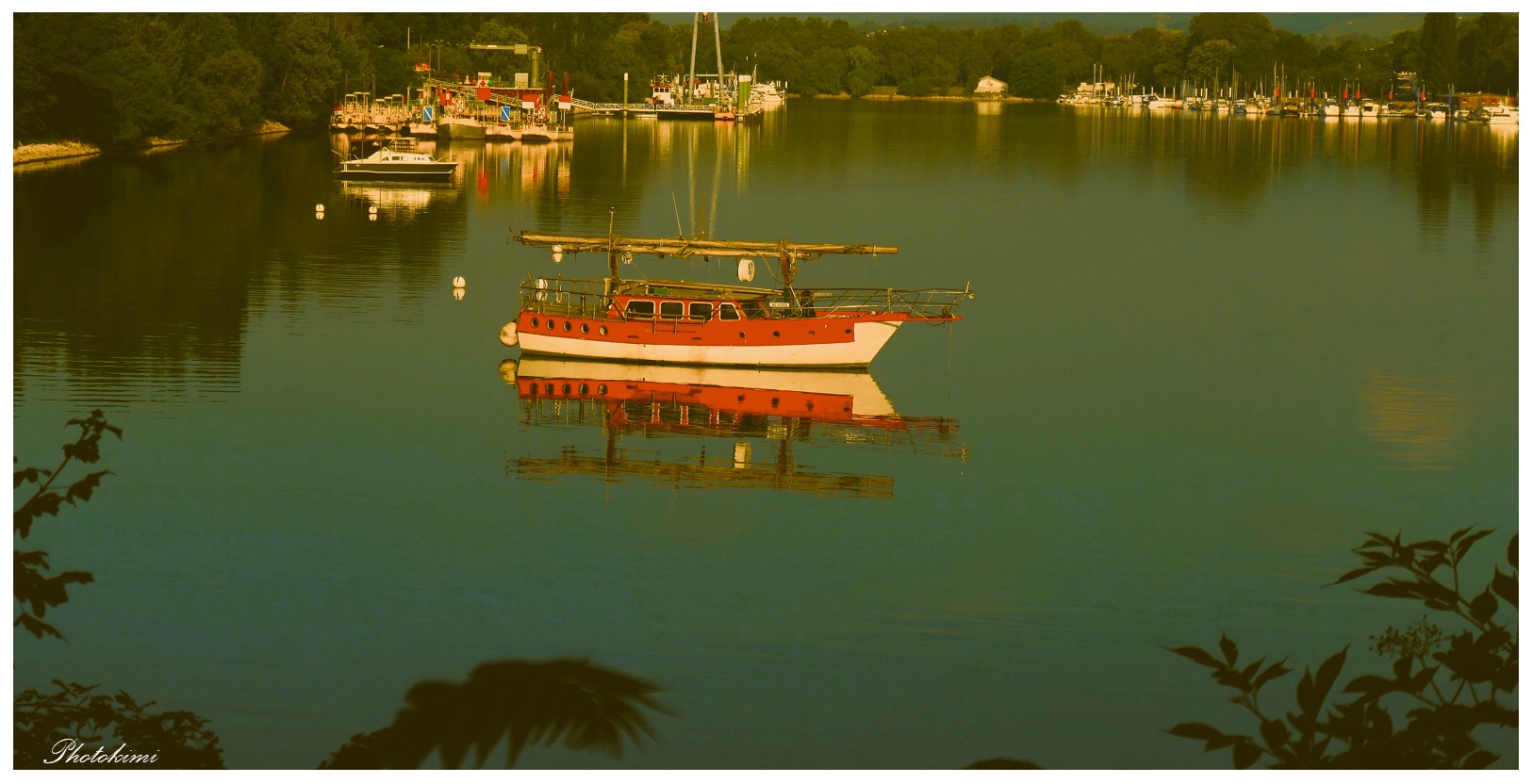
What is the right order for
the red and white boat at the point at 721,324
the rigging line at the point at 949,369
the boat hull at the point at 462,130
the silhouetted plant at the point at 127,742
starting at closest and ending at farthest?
1. the silhouetted plant at the point at 127,742
2. the rigging line at the point at 949,369
3. the red and white boat at the point at 721,324
4. the boat hull at the point at 462,130

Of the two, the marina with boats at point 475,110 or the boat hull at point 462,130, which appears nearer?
the marina with boats at point 475,110

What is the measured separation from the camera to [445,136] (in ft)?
410

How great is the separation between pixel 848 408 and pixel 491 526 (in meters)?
11.1

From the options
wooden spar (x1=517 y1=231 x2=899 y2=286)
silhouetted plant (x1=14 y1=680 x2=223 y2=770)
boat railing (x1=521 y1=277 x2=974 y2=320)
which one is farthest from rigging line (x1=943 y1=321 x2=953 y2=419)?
silhouetted plant (x1=14 y1=680 x2=223 y2=770)

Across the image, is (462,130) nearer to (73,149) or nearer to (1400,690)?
(73,149)

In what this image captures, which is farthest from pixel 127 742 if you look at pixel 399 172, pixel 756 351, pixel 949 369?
pixel 399 172

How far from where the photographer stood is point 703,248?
42.4m

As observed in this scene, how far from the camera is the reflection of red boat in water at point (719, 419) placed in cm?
3288

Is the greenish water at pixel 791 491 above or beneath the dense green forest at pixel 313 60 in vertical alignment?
beneath

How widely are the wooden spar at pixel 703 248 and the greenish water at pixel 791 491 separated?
289cm

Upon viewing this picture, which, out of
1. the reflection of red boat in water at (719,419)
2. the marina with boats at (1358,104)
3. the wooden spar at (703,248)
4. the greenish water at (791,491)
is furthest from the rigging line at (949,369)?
the marina with boats at (1358,104)

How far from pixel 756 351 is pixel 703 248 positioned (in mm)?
3201

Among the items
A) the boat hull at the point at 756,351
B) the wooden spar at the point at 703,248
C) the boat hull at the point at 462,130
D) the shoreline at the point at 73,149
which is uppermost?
the boat hull at the point at 462,130

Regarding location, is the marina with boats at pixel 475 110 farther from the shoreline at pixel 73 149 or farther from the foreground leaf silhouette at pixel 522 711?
the foreground leaf silhouette at pixel 522 711
